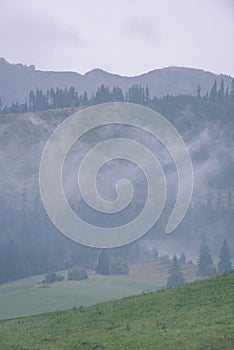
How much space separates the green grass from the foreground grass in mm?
53260

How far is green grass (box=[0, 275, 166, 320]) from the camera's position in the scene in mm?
121688

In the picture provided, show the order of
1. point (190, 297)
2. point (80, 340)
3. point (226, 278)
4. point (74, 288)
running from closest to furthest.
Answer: point (80, 340), point (190, 297), point (226, 278), point (74, 288)

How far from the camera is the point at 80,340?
44281 mm

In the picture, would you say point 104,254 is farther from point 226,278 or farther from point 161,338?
point 161,338

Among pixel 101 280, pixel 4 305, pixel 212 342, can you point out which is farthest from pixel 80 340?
pixel 101 280

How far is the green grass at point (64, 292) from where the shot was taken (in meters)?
122

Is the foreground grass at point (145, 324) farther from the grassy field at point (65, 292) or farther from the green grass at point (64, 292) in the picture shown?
the grassy field at point (65, 292)

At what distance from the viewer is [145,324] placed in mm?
48406

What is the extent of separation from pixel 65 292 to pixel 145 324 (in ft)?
330

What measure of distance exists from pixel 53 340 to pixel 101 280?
5084 inches

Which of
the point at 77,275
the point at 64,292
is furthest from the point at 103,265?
the point at 64,292

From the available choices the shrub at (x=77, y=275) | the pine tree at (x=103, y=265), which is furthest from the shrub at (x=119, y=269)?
the shrub at (x=77, y=275)

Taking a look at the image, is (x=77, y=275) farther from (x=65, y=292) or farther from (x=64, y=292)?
(x=64, y=292)

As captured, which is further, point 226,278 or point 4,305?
point 4,305
